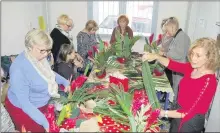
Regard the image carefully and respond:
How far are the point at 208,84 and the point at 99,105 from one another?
0.94m

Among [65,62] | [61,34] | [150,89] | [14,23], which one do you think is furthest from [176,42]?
[14,23]

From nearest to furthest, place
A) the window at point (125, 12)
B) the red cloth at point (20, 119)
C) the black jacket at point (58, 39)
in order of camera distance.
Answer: the red cloth at point (20, 119), the black jacket at point (58, 39), the window at point (125, 12)

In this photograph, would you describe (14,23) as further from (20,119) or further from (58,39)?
(20,119)

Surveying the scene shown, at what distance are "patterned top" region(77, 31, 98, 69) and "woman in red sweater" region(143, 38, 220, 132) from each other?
2.52 meters

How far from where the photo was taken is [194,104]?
1.82 metres

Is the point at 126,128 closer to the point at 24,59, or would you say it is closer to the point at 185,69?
the point at 185,69

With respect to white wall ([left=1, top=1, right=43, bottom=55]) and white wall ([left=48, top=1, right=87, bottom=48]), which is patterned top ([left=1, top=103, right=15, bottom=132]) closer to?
white wall ([left=1, top=1, right=43, bottom=55])

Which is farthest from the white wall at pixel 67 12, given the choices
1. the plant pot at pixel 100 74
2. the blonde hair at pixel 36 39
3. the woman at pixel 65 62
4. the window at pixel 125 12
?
the blonde hair at pixel 36 39

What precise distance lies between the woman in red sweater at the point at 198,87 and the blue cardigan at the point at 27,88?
101 cm

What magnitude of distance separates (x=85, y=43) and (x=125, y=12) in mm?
2352

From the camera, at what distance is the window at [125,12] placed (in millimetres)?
6061

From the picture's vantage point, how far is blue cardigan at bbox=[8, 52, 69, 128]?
1757mm

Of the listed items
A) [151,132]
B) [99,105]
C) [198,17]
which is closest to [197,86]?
[151,132]

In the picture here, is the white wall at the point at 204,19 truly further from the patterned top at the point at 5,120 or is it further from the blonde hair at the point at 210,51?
the patterned top at the point at 5,120
